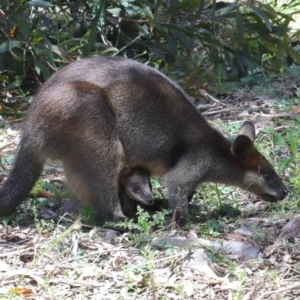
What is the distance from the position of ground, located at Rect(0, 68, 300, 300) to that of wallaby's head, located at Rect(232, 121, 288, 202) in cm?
12

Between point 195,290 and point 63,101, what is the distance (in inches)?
76.3

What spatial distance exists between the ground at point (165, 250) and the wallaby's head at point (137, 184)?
42cm

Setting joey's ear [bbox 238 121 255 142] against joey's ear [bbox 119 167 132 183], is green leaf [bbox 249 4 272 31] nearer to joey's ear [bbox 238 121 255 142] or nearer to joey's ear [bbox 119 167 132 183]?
joey's ear [bbox 238 121 255 142]

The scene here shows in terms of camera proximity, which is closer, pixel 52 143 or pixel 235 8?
pixel 52 143

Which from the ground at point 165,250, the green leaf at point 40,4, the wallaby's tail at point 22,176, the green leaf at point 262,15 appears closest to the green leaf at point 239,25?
the green leaf at point 262,15

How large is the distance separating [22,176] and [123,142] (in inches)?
32.0

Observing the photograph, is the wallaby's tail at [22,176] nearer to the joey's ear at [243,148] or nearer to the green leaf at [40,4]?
the joey's ear at [243,148]

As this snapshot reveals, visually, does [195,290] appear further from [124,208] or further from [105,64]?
[105,64]

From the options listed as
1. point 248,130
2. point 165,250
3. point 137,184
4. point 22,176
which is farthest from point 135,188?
point 165,250

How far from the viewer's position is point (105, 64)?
6.37 meters

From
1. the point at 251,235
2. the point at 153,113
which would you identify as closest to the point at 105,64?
the point at 153,113

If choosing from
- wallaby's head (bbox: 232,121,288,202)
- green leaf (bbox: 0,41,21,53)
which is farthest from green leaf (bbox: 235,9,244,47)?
green leaf (bbox: 0,41,21,53)

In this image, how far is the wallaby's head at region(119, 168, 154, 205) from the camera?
6.32 meters

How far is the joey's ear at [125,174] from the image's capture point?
20.7ft
